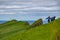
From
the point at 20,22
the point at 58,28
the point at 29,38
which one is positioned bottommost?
the point at 20,22

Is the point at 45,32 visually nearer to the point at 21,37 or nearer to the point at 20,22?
the point at 21,37

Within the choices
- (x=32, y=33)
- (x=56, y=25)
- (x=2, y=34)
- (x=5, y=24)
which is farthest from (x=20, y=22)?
(x=56, y=25)

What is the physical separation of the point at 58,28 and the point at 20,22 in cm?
210

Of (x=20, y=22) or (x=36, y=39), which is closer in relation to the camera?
(x=36, y=39)

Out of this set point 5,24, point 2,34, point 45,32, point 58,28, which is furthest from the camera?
point 5,24

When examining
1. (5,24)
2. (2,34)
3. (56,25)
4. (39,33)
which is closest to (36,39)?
(39,33)

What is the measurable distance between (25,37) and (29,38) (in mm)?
49

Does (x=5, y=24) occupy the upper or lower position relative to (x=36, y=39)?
lower

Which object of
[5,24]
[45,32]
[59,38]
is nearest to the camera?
[59,38]

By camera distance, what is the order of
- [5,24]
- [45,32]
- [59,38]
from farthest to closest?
1. [5,24]
2. [45,32]
3. [59,38]

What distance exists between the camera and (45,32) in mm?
1840

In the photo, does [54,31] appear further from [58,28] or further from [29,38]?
[29,38]

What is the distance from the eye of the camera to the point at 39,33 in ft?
6.14

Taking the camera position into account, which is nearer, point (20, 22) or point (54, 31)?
point (54, 31)
